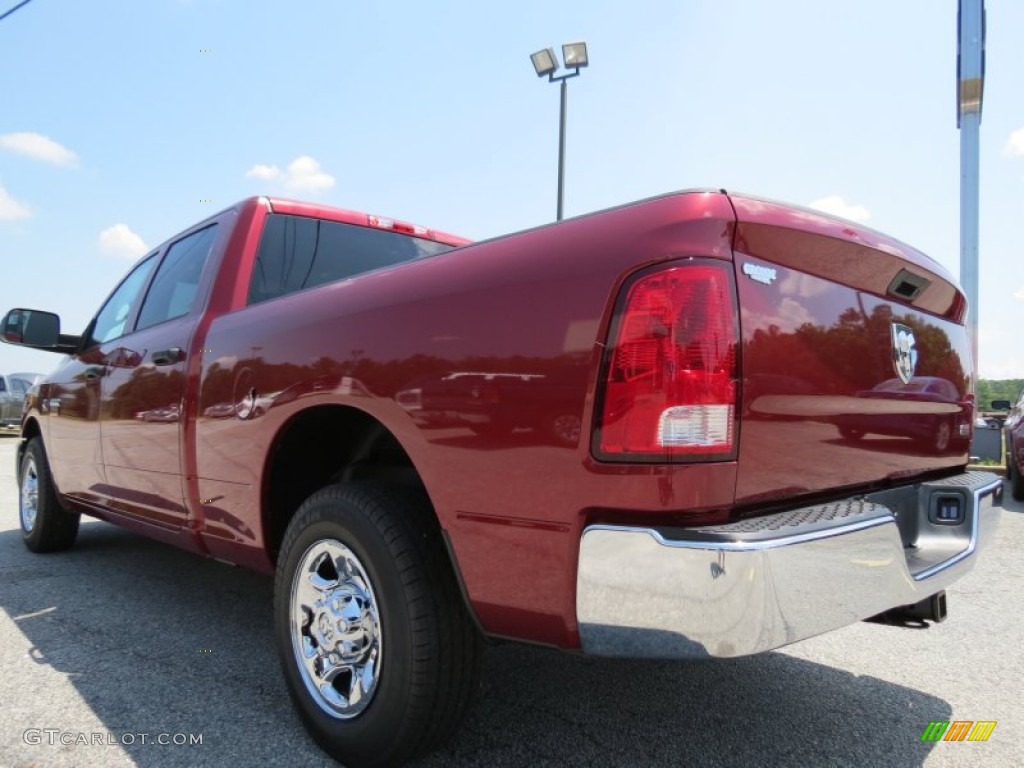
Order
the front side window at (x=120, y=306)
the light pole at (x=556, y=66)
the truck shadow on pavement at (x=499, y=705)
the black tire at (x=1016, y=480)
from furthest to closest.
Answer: the light pole at (x=556, y=66), the black tire at (x=1016, y=480), the front side window at (x=120, y=306), the truck shadow on pavement at (x=499, y=705)

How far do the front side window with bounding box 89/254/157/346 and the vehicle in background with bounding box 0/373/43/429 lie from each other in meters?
17.1

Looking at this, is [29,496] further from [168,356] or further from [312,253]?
[312,253]

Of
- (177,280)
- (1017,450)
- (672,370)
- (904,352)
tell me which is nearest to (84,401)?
(177,280)

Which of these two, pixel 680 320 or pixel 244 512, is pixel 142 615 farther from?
pixel 680 320

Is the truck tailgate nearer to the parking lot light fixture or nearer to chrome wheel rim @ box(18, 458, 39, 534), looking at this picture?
chrome wheel rim @ box(18, 458, 39, 534)

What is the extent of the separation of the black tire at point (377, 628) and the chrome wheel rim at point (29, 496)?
3.63m

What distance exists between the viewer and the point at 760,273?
1633mm

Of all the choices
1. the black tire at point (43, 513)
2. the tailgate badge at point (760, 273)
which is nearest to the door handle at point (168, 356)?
the black tire at point (43, 513)

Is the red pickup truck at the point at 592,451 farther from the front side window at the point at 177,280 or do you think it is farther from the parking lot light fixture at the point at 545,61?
the parking lot light fixture at the point at 545,61

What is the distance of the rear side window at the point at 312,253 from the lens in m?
3.16

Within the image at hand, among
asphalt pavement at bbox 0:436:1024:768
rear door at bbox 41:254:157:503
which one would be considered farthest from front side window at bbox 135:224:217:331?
asphalt pavement at bbox 0:436:1024:768

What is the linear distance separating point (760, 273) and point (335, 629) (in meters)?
1.52

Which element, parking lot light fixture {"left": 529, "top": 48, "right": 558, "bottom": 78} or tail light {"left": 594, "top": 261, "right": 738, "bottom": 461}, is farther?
parking lot light fixture {"left": 529, "top": 48, "right": 558, "bottom": 78}

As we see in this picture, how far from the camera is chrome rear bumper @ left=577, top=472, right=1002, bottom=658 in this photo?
142cm
